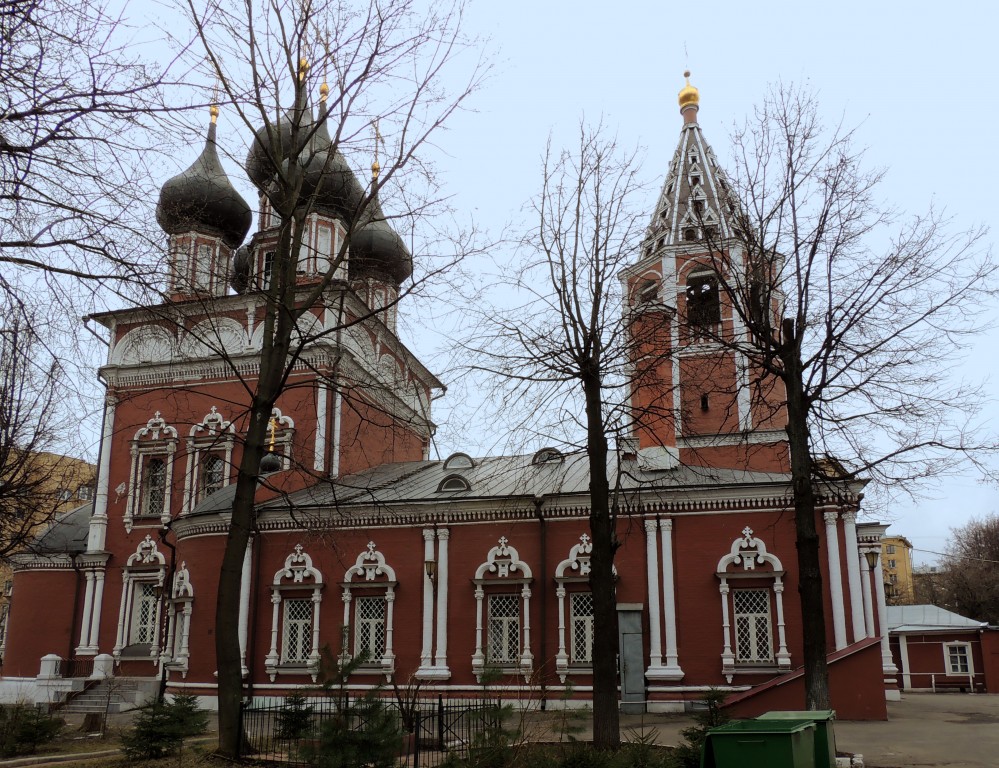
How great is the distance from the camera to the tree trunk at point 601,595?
33.8 ft

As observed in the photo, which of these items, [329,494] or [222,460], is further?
[222,460]

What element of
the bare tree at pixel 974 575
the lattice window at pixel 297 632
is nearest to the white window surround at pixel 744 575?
the lattice window at pixel 297 632

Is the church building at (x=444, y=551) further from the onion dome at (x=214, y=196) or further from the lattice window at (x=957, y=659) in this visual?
the lattice window at (x=957, y=659)

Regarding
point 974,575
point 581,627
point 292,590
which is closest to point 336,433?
point 292,590

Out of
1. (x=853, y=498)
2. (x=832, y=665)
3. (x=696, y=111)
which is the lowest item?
(x=832, y=665)

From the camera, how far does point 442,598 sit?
18453mm

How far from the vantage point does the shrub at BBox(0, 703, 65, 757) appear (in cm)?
1230

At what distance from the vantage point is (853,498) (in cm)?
1714

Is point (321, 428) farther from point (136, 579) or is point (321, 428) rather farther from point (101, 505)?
point (101, 505)

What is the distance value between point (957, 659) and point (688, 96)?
19.9 metres

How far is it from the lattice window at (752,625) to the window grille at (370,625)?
24.0 feet

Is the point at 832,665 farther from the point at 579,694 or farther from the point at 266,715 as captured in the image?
the point at 266,715

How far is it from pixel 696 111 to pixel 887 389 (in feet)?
51.4

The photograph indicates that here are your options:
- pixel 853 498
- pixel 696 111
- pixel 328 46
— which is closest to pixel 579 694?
pixel 853 498
